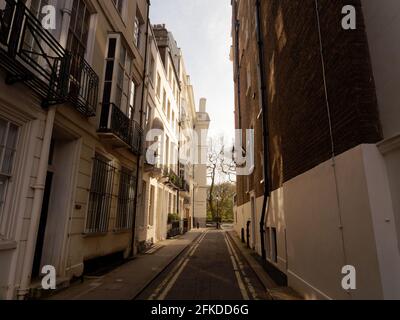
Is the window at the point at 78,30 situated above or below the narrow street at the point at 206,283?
above

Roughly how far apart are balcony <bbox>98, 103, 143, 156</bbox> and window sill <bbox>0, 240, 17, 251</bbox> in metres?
4.11

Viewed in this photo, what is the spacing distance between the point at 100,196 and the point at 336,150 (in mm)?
6906

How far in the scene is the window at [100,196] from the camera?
8.01m

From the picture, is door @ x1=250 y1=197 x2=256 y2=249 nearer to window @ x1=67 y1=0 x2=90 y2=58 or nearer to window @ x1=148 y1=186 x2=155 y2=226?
window @ x1=148 y1=186 x2=155 y2=226

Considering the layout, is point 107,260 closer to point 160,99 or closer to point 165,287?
point 165,287

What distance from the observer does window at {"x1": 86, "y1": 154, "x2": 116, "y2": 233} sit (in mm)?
8008

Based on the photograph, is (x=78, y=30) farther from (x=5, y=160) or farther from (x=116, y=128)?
(x=5, y=160)

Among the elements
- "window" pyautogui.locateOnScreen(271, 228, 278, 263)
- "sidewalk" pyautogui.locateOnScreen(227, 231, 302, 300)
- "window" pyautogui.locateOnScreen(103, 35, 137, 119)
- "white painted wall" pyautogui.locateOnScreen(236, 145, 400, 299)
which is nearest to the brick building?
"white painted wall" pyautogui.locateOnScreen(236, 145, 400, 299)

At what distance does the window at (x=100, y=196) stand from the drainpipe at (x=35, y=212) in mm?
2480

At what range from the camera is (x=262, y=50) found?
38.5ft

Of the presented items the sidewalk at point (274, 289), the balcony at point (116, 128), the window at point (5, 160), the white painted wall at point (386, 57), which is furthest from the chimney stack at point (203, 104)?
the white painted wall at point (386, 57)

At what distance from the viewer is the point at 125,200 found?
1061 centimetres

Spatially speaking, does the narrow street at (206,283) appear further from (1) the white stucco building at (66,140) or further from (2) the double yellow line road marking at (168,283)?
(1) the white stucco building at (66,140)
